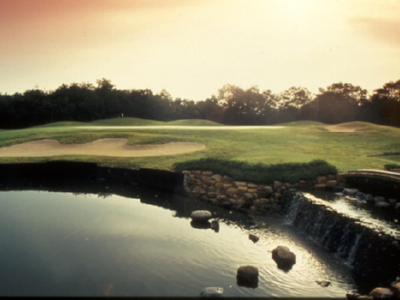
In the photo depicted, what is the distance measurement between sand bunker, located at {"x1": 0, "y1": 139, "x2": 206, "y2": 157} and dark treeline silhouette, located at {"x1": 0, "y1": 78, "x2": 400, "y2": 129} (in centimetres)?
2732

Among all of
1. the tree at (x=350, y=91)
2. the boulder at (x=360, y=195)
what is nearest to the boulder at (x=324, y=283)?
the boulder at (x=360, y=195)

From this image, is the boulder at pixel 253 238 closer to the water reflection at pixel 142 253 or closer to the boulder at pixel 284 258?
the water reflection at pixel 142 253

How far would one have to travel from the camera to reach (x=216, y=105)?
55500 millimetres

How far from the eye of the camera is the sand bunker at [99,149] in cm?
1834

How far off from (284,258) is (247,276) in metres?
1.21

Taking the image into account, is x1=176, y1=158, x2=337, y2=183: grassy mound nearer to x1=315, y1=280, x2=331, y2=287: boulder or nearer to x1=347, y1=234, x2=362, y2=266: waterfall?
x1=347, y1=234, x2=362, y2=266: waterfall

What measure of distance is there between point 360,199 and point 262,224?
10.7ft

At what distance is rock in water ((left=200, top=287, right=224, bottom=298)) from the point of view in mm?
5609

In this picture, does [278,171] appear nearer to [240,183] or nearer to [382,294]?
[240,183]

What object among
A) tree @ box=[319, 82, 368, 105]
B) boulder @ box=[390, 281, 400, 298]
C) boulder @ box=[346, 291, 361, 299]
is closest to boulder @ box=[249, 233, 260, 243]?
boulder @ box=[346, 291, 361, 299]

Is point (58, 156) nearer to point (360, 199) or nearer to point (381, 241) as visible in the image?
point (360, 199)

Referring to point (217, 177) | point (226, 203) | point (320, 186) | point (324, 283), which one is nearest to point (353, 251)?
point (324, 283)

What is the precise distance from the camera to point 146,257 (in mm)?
7219

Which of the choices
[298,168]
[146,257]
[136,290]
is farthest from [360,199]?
[136,290]
